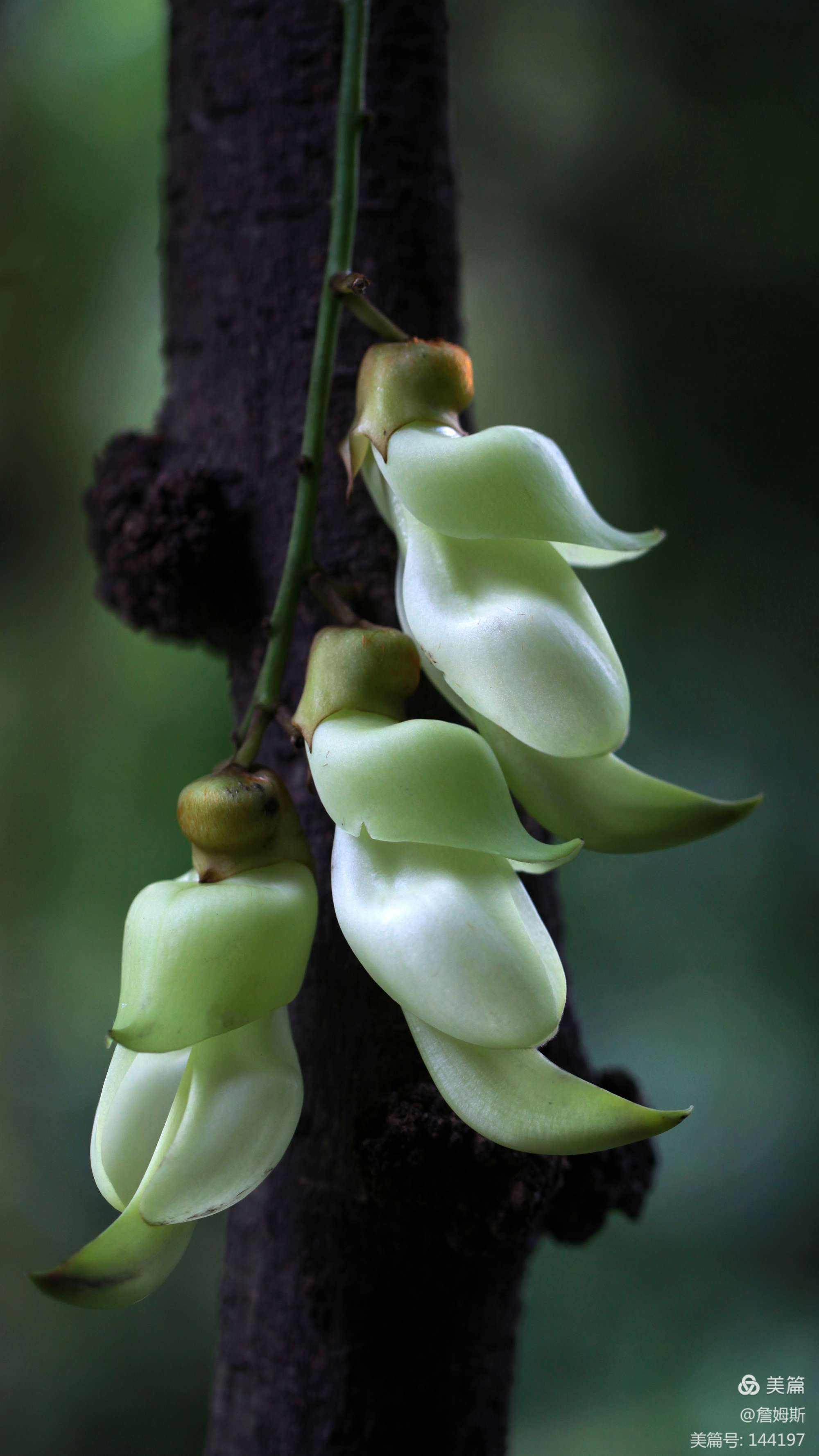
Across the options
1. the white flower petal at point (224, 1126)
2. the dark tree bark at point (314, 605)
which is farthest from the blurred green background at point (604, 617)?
the white flower petal at point (224, 1126)

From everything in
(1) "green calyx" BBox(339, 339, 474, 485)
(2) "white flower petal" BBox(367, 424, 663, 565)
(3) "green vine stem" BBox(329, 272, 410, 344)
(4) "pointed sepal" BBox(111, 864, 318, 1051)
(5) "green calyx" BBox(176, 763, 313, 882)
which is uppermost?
(3) "green vine stem" BBox(329, 272, 410, 344)

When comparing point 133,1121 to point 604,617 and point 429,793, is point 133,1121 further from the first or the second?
point 604,617

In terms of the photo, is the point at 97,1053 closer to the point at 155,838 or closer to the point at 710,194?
the point at 155,838

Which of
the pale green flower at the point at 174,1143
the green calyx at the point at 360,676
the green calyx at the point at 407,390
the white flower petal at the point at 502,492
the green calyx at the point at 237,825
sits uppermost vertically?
the green calyx at the point at 407,390

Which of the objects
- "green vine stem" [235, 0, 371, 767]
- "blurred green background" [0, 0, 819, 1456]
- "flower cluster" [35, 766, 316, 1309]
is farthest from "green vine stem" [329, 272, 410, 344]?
"blurred green background" [0, 0, 819, 1456]

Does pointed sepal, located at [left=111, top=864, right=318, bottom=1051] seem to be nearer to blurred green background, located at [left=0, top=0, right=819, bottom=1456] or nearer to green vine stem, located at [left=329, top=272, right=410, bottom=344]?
green vine stem, located at [left=329, top=272, right=410, bottom=344]

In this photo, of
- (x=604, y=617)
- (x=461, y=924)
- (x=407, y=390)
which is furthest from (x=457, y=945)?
(x=604, y=617)

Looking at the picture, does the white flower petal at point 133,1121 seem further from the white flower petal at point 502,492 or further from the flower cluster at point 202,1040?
the white flower petal at point 502,492

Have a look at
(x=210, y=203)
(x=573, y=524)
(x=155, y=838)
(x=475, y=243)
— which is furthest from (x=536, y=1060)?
(x=475, y=243)
